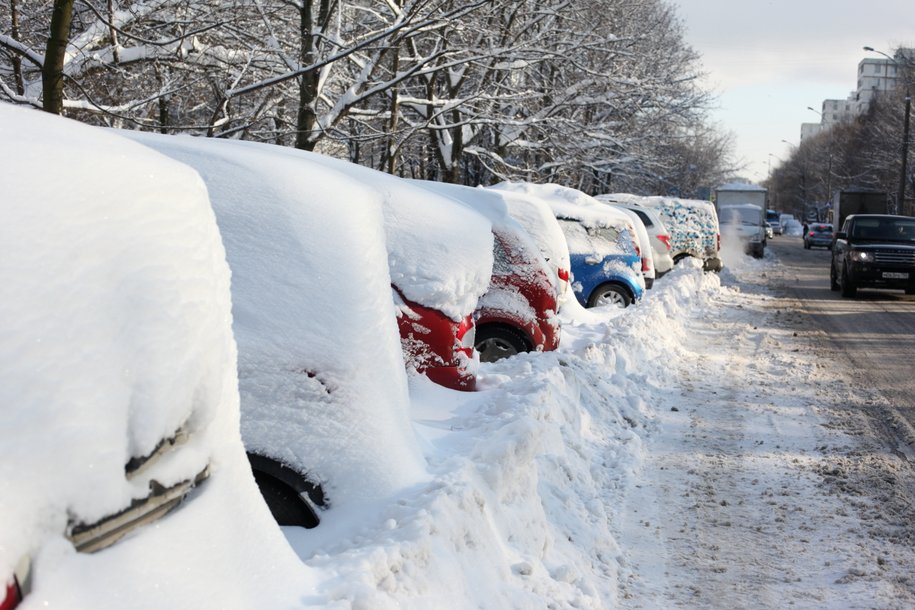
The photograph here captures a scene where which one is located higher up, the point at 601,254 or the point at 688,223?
the point at 688,223

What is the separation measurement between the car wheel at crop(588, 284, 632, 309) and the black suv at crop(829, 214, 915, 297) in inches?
330

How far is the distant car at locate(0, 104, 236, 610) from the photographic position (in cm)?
185

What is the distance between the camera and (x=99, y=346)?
2.04 metres

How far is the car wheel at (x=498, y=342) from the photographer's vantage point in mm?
9617

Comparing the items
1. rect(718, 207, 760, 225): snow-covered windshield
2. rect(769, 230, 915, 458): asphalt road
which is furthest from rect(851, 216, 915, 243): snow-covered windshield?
rect(718, 207, 760, 225): snow-covered windshield

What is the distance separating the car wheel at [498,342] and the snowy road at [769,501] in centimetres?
150

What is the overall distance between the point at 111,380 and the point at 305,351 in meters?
2.10

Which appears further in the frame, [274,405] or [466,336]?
[466,336]

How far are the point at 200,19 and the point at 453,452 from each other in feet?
22.8

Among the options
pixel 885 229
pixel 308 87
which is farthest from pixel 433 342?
pixel 885 229

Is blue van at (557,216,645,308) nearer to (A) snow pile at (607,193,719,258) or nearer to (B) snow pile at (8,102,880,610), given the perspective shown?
(B) snow pile at (8,102,880,610)

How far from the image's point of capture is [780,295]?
2312cm

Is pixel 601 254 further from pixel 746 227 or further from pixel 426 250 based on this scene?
pixel 746 227

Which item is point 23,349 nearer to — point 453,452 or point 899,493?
point 453,452
